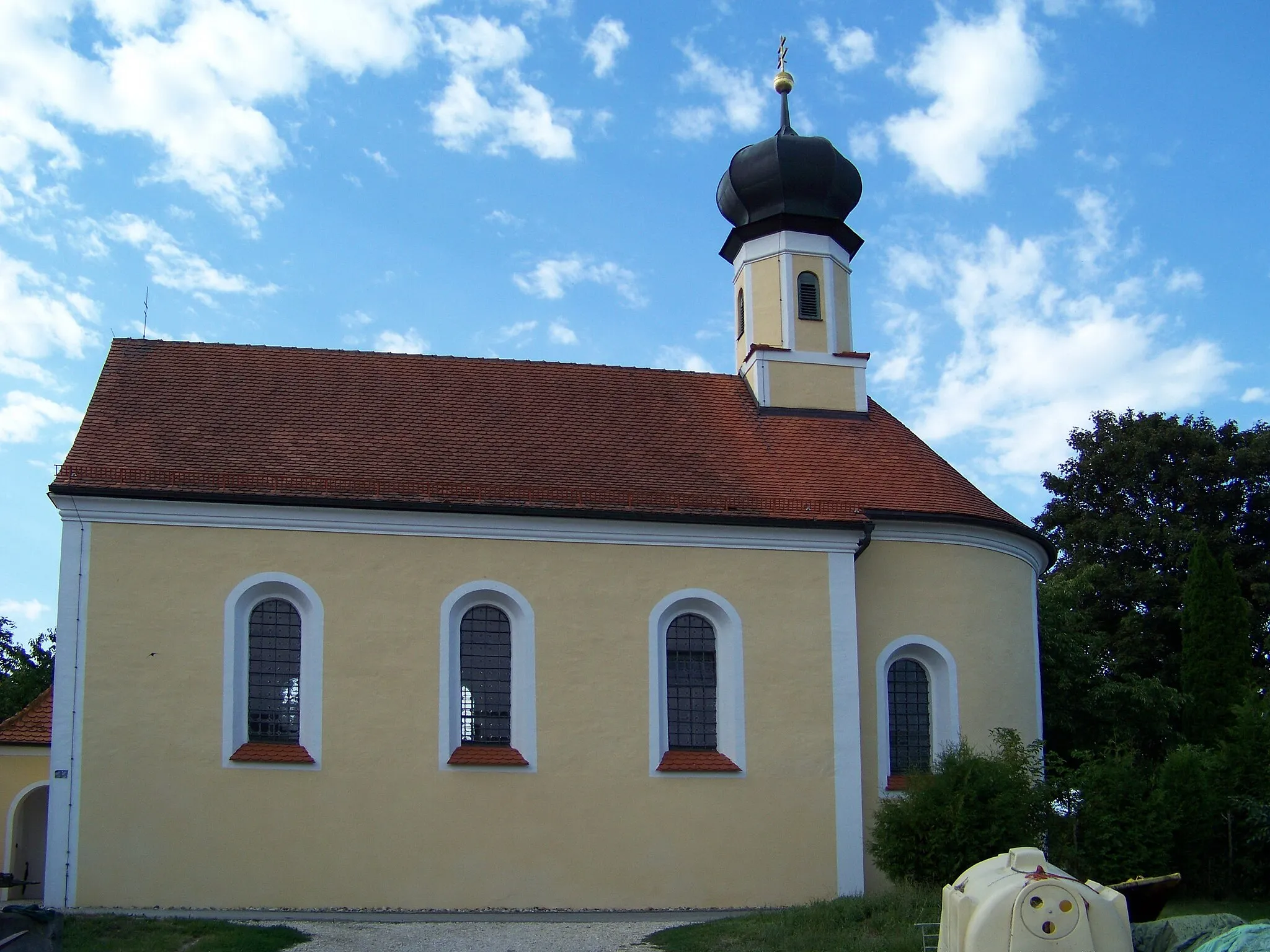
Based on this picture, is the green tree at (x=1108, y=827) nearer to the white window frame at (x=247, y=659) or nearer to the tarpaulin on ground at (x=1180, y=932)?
the tarpaulin on ground at (x=1180, y=932)

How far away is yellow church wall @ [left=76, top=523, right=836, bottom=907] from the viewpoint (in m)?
19.4

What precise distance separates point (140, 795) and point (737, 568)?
362 inches

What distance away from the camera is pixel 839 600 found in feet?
71.7

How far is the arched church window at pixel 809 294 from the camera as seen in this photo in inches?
1036

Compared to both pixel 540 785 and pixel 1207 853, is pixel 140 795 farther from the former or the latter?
pixel 1207 853

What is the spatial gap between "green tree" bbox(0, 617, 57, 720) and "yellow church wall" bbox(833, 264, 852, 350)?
23.6 metres

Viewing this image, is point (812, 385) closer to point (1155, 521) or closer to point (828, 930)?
point (828, 930)

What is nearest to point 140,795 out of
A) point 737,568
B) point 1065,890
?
point 737,568

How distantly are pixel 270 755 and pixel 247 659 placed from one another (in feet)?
4.72

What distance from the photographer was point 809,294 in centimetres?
2648

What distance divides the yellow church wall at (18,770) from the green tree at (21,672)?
47.2 feet

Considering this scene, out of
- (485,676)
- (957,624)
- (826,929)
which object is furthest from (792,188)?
(826,929)

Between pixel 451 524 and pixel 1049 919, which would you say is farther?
pixel 451 524

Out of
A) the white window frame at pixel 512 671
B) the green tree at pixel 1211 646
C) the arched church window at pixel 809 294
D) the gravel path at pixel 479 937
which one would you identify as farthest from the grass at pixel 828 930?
the green tree at pixel 1211 646
